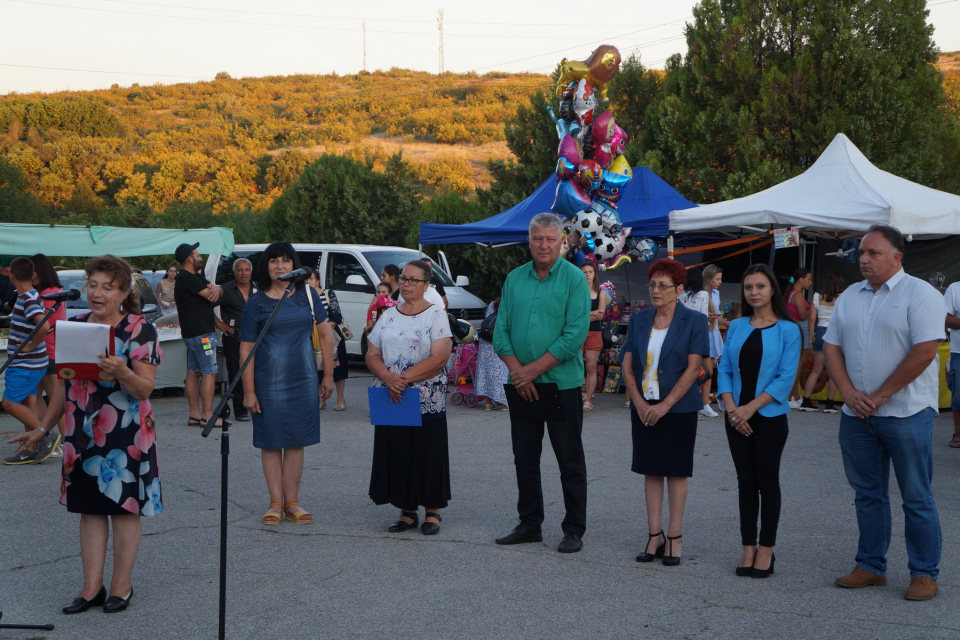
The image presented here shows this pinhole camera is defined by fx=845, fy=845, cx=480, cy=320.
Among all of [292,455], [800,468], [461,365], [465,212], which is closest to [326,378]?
[292,455]

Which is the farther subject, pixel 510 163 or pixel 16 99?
pixel 16 99

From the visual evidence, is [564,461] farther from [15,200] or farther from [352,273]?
[15,200]

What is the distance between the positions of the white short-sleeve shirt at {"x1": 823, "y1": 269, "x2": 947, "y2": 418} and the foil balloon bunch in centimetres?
663

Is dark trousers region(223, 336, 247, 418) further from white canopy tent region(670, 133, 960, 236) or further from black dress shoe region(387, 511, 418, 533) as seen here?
white canopy tent region(670, 133, 960, 236)

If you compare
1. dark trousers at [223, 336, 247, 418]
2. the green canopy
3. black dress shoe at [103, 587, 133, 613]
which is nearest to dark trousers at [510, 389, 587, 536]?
black dress shoe at [103, 587, 133, 613]

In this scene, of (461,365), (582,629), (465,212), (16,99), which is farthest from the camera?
(16,99)

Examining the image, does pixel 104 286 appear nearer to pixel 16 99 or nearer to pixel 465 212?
pixel 465 212

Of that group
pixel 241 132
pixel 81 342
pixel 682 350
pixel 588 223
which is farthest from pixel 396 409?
pixel 241 132

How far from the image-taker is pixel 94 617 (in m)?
4.04

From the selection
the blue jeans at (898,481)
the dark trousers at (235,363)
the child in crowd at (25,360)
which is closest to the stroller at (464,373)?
the dark trousers at (235,363)

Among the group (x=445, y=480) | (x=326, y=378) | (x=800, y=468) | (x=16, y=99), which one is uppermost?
(x=16, y=99)

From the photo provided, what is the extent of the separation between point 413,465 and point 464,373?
5767mm

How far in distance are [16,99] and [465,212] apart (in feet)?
185

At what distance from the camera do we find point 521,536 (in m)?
5.24
